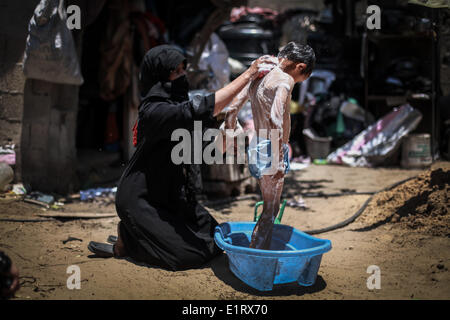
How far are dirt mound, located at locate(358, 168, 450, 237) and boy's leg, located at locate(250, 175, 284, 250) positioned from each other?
5.41 feet

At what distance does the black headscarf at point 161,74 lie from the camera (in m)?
3.13

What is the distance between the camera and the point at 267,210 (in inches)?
118

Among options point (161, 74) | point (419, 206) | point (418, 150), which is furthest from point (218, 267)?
point (418, 150)

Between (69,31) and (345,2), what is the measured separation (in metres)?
6.46

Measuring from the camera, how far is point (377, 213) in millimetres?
4539

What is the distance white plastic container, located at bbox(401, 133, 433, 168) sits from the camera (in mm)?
7648

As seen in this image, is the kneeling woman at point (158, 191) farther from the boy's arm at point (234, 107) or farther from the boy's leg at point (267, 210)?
the boy's leg at point (267, 210)

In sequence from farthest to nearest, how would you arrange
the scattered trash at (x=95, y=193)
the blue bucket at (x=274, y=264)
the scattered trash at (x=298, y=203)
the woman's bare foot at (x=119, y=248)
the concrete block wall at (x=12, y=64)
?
1. the scattered trash at (x=95, y=193)
2. the scattered trash at (x=298, y=203)
3. the concrete block wall at (x=12, y=64)
4. the woman's bare foot at (x=119, y=248)
5. the blue bucket at (x=274, y=264)

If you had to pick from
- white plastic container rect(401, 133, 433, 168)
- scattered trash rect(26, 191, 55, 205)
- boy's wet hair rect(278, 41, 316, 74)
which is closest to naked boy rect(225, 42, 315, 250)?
boy's wet hair rect(278, 41, 316, 74)

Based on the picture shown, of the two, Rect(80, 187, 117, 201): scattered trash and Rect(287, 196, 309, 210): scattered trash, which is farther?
Rect(80, 187, 117, 201): scattered trash

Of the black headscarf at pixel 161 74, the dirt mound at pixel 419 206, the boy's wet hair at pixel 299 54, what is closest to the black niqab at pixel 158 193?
the black headscarf at pixel 161 74

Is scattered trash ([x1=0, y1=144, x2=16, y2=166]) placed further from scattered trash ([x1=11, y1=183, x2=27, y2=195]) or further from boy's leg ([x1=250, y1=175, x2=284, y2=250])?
boy's leg ([x1=250, y1=175, x2=284, y2=250])

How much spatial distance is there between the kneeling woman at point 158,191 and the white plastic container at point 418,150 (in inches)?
221
